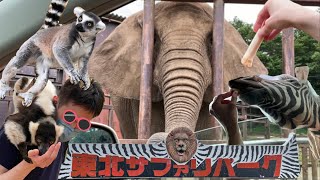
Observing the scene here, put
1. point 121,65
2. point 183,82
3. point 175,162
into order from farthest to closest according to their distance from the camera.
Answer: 1. point 121,65
2. point 183,82
3. point 175,162

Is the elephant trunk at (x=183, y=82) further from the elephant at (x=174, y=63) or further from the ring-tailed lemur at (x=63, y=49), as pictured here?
the ring-tailed lemur at (x=63, y=49)

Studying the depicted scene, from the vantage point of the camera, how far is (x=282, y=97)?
496mm

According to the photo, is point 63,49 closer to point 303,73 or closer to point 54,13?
point 54,13

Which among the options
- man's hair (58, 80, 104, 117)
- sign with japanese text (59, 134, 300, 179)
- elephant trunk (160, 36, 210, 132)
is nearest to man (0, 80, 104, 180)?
man's hair (58, 80, 104, 117)

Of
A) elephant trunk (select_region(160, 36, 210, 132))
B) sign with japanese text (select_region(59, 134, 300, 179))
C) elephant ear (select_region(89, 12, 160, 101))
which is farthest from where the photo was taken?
elephant ear (select_region(89, 12, 160, 101))

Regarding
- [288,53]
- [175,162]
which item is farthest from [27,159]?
[288,53]

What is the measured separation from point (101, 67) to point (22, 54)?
1.94m

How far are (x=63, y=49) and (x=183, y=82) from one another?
1.47 m

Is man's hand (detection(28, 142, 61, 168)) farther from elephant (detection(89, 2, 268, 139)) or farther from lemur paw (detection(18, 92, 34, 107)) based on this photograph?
elephant (detection(89, 2, 268, 139))

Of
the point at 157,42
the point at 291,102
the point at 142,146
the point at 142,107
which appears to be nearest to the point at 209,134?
the point at 142,107

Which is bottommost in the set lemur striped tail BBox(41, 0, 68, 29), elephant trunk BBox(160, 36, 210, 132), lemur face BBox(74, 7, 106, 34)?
lemur face BBox(74, 7, 106, 34)

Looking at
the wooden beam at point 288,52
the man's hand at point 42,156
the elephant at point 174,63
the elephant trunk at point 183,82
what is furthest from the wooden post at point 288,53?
the man's hand at point 42,156

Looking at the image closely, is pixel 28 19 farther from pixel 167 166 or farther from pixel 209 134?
pixel 209 134

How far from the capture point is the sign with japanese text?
1148 mm
